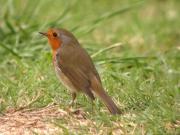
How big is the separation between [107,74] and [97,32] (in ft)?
10.9

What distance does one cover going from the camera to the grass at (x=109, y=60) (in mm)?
6418

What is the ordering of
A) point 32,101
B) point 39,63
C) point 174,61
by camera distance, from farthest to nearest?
1. point 174,61
2. point 39,63
3. point 32,101

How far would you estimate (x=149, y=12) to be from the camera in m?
12.6

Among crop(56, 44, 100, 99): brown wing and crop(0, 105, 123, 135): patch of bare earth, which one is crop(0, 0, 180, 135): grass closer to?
crop(0, 105, 123, 135): patch of bare earth

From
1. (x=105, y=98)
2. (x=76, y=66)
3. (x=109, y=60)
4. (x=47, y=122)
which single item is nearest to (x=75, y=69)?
(x=76, y=66)

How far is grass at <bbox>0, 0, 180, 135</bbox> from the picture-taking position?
6.42m

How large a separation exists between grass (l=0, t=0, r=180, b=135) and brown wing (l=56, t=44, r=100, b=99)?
195 mm

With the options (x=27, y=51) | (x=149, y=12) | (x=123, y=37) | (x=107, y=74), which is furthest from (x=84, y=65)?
(x=149, y=12)

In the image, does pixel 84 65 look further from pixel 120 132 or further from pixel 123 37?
pixel 123 37

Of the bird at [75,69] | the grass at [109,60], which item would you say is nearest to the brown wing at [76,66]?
the bird at [75,69]

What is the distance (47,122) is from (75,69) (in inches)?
31.5

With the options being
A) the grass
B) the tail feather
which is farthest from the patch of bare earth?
the tail feather

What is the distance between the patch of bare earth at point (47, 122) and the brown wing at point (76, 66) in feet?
0.96

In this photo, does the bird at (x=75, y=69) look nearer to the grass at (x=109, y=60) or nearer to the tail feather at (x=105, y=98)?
the tail feather at (x=105, y=98)
